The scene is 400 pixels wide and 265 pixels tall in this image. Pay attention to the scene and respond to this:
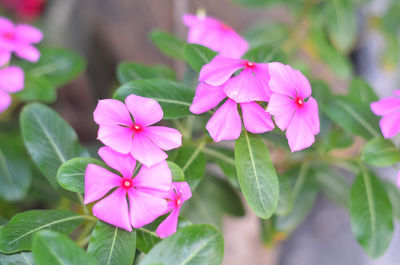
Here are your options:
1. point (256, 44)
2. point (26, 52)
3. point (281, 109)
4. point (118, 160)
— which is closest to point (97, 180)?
point (118, 160)

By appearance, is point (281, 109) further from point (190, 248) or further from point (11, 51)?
point (11, 51)

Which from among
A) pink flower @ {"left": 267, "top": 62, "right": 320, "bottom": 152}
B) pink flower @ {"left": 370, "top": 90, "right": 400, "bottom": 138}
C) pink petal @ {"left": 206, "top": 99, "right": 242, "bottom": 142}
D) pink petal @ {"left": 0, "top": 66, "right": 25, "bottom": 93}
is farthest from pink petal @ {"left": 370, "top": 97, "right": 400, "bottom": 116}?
pink petal @ {"left": 0, "top": 66, "right": 25, "bottom": 93}

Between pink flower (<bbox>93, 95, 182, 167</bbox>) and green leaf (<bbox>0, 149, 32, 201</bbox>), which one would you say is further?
green leaf (<bbox>0, 149, 32, 201</bbox>)

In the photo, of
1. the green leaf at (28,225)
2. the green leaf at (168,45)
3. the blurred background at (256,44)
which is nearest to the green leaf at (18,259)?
the green leaf at (28,225)

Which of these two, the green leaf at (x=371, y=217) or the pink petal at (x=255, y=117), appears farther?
the green leaf at (x=371, y=217)

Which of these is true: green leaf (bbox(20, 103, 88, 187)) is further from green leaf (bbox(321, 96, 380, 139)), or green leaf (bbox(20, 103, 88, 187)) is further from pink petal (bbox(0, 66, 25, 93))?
green leaf (bbox(321, 96, 380, 139))

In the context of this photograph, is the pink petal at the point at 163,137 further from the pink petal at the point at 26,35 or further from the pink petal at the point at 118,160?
the pink petal at the point at 26,35
